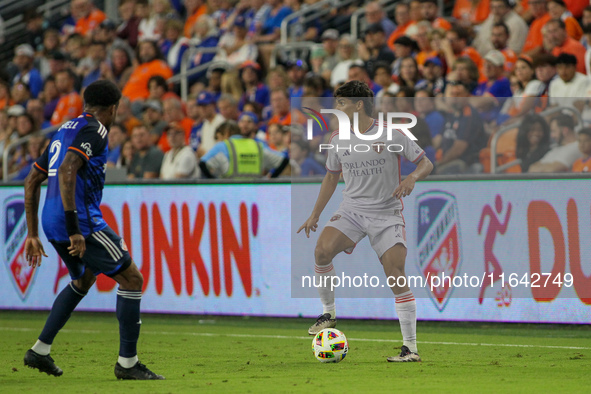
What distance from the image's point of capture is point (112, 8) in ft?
76.0

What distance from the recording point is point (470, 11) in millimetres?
15797

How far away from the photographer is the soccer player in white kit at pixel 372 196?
8086 mm

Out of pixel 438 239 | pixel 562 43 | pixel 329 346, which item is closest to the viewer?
pixel 329 346

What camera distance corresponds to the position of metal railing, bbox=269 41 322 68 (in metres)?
16.2

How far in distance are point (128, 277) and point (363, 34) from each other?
9.67 meters

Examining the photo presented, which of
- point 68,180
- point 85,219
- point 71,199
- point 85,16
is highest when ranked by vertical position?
point 85,16

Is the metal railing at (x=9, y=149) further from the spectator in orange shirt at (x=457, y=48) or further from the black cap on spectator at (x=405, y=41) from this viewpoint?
the spectator in orange shirt at (x=457, y=48)

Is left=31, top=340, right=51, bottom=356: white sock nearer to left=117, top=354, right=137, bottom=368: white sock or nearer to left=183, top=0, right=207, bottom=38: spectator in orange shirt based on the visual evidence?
left=117, top=354, right=137, bottom=368: white sock

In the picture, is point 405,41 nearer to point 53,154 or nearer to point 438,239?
point 438,239

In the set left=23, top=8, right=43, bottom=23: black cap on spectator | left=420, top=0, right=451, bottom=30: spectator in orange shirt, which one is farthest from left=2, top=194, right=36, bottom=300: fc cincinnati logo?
left=23, top=8, right=43, bottom=23: black cap on spectator

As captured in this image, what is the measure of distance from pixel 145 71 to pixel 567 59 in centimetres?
869

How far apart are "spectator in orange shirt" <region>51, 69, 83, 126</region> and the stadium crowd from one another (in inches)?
1.6

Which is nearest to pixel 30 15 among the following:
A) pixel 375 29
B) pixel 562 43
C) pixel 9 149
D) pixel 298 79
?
pixel 9 149

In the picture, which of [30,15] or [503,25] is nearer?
[503,25]
